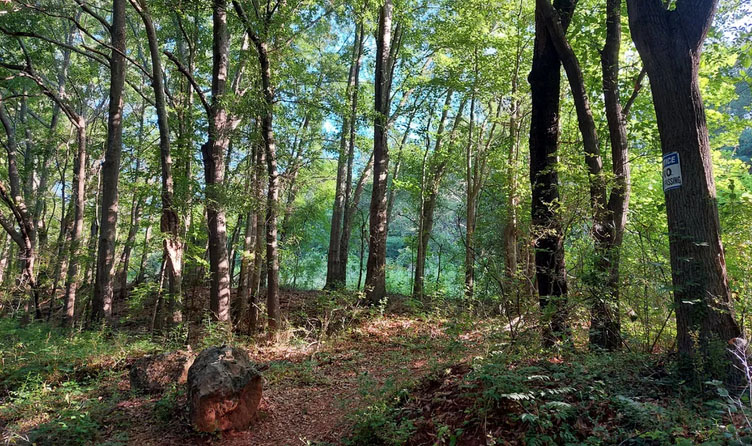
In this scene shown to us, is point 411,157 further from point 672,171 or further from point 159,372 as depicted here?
point 672,171

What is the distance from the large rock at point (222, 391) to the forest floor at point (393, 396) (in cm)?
18

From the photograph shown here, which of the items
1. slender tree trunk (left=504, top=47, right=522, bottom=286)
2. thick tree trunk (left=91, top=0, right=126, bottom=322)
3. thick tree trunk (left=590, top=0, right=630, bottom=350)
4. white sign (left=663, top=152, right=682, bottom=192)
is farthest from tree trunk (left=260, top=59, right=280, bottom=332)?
white sign (left=663, top=152, right=682, bottom=192)

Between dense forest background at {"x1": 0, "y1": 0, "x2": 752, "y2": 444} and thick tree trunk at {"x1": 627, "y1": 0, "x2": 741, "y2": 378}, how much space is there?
0.03 metres

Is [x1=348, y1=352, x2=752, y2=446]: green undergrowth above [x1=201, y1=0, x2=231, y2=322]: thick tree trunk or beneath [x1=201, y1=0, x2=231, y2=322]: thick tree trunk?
beneath

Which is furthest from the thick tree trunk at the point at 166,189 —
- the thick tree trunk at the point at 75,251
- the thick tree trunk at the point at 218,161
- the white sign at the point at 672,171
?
the white sign at the point at 672,171

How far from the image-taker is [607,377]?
3791mm

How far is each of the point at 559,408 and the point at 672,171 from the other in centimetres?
240

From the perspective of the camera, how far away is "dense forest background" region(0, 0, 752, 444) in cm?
483

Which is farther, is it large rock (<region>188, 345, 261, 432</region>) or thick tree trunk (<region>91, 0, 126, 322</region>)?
thick tree trunk (<region>91, 0, 126, 322</region>)

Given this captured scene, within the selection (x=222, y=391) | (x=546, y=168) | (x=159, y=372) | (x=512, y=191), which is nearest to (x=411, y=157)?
(x=512, y=191)

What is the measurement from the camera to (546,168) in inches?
213

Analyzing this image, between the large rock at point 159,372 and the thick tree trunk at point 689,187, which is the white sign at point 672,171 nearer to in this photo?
the thick tree trunk at point 689,187

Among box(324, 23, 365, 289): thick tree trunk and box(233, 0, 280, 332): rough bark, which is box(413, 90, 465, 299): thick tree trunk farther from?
box(233, 0, 280, 332): rough bark

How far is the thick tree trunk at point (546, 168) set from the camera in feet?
17.0
